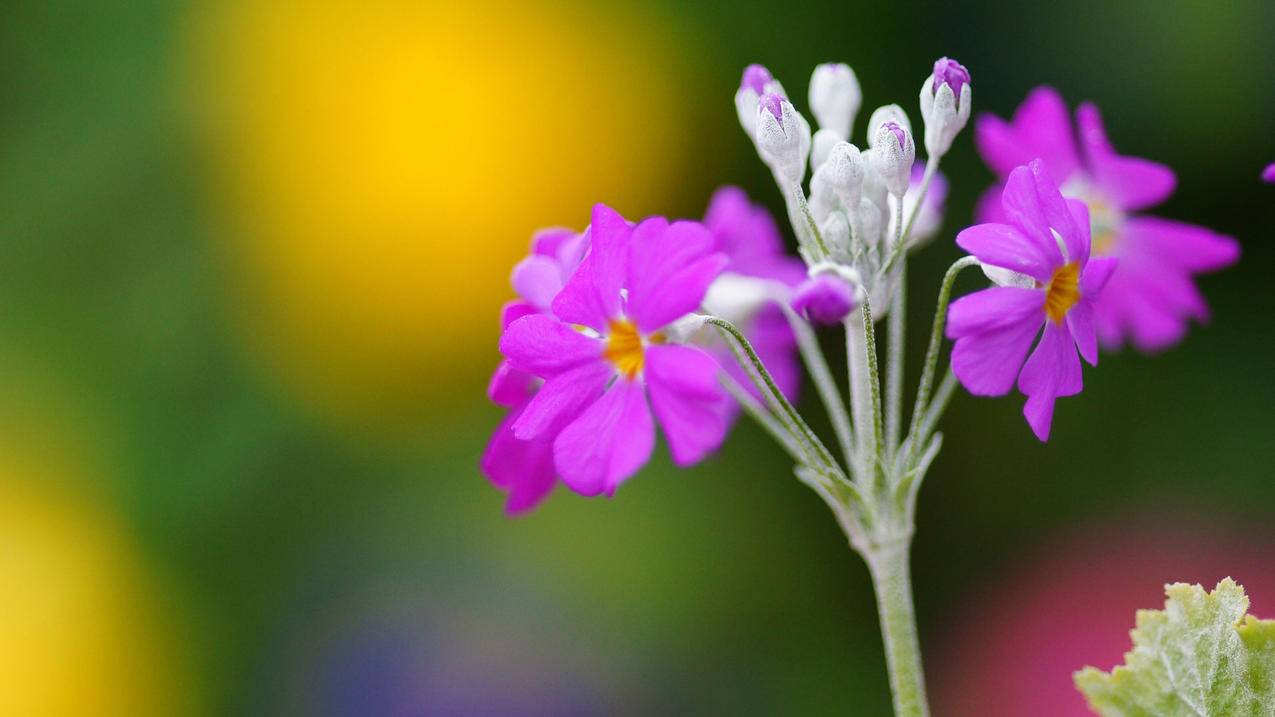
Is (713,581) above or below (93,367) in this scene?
below

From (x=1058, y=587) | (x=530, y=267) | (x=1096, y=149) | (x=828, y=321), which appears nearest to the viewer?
(x=828, y=321)

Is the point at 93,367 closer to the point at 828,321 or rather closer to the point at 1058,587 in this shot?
the point at 1058,587

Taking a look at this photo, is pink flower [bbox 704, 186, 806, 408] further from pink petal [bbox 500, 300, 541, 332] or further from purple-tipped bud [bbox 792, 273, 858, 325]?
purple-tipped bud [bbox 792, 273, 858, 325]

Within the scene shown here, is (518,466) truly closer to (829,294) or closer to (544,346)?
(544,346)

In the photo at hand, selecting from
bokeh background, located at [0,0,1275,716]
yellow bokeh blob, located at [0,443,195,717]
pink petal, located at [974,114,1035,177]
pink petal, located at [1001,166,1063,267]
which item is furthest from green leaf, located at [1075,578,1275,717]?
yellow bokeh blob, located at [0,443,195,717]

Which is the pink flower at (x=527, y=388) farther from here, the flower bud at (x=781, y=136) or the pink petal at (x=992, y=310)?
the pink petal at (x=992, y=310)

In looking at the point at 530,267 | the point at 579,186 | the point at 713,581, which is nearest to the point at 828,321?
the point at 530,267
